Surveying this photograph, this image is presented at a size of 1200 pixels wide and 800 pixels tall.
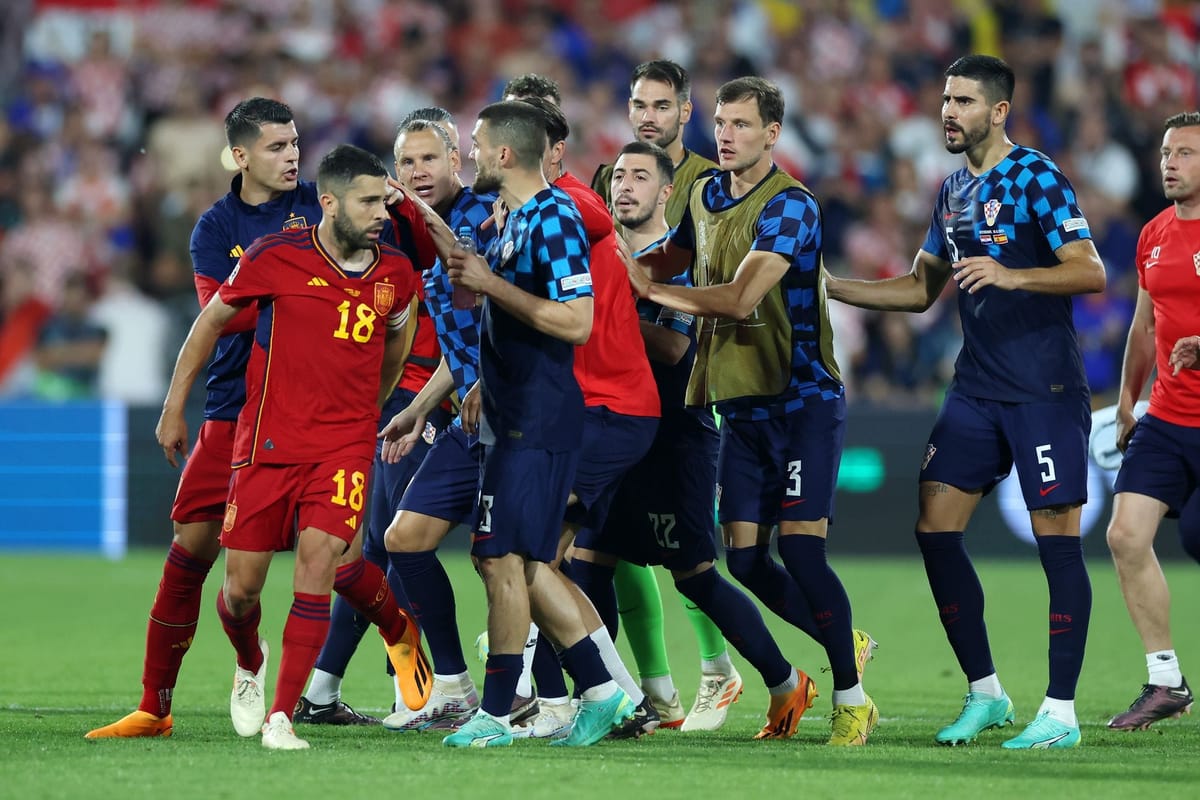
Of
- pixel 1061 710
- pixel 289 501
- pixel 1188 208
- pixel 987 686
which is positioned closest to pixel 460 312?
pixel 289 501

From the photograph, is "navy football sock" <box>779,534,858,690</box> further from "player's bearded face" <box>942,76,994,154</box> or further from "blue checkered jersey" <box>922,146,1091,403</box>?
"player's bearded face" <box>942,76,994,154</box>

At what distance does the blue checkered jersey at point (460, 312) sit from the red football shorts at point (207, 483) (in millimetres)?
961

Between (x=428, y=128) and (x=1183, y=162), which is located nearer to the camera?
(x=428, y=128)

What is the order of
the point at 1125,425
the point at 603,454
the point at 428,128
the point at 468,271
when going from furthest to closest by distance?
the point at 1125,425 → the point at 428,128 → the point at 603,454 → the point at 468,271

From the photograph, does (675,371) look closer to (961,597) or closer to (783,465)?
(783,465)

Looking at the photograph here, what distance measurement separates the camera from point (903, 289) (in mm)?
7477

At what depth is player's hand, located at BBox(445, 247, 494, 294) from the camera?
6070 millimetres

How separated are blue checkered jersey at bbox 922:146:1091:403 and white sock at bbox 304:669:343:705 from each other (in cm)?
291

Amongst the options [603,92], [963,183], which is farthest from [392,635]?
[603,92]

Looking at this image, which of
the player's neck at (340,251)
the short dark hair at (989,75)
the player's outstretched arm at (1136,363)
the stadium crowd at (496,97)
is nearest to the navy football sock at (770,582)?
the player's outstretched arm at (1136,363)

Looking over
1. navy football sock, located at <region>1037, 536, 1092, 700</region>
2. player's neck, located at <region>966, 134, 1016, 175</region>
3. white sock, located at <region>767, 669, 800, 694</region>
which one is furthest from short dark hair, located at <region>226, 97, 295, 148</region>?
navy football sock, located at <region>1037, 536, 1092, 700</region>

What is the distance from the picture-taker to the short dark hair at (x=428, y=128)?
7.30m

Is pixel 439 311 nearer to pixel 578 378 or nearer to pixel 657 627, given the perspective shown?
pixel 578 378

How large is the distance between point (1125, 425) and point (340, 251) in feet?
12.0
